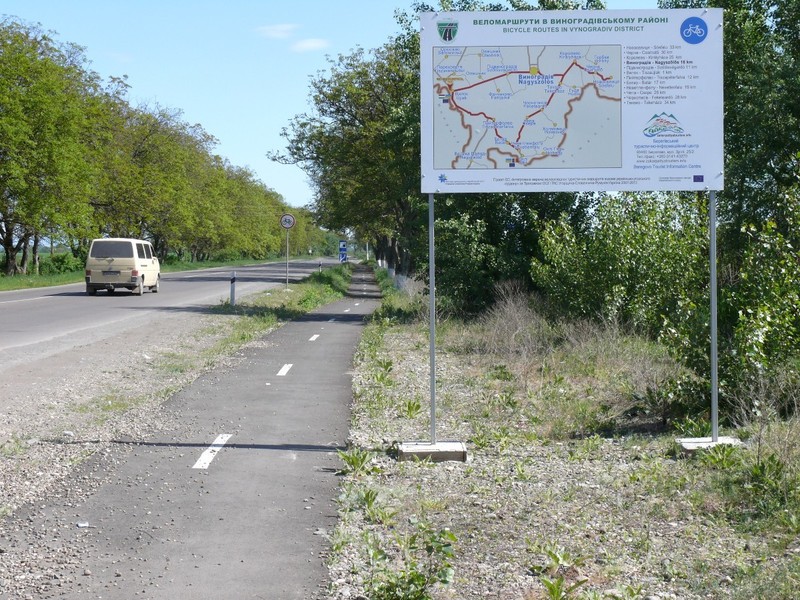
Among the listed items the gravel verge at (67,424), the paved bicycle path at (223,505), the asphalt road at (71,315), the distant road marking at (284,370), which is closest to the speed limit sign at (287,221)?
the asphalt road at (71,315)

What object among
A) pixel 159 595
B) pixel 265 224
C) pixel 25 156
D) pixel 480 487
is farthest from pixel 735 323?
pixel 265 224

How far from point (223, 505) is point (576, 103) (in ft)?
15.7

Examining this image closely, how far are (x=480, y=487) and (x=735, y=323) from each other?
426cm

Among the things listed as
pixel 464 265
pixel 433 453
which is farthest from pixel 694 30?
pixel 464 265

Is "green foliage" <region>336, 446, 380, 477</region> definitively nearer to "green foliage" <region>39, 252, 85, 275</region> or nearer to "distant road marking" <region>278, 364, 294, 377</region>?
"distant road marking" <region>278, 364, 294, 377</region>

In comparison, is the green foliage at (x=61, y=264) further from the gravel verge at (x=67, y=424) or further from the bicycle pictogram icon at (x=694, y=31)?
the bicycle pictogram icon at (x=694, y=31)

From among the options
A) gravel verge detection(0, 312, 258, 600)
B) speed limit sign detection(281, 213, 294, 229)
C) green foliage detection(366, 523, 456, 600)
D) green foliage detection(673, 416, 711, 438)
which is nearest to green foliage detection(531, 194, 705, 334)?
green foliage detection(673, 416, 711, 438)

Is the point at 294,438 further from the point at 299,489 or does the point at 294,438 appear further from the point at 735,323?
the point at 735,323

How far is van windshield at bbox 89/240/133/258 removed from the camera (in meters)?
33.5

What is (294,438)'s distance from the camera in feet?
28.9

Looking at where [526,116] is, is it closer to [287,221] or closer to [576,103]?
[576,103]

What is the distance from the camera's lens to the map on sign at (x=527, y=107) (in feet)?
27.1

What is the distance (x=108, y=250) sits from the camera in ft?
110

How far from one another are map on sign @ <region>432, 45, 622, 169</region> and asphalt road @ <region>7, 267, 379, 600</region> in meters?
3.11
